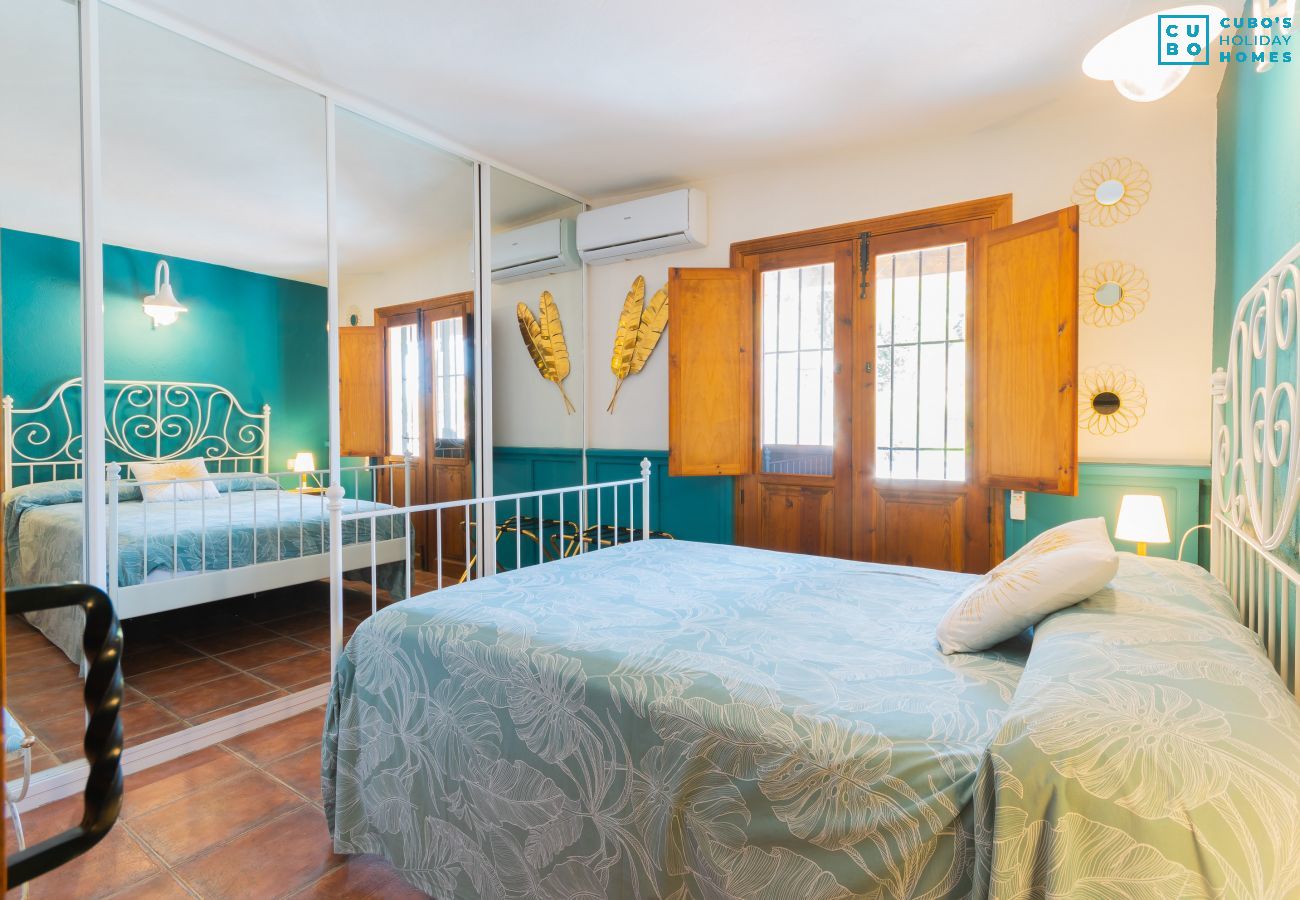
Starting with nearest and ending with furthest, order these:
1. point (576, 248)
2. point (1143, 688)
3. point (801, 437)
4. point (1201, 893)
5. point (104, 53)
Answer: point (1201, 893) → point (1143, 688) → point (104, 53) → point (801, 437) → point (576, 248)

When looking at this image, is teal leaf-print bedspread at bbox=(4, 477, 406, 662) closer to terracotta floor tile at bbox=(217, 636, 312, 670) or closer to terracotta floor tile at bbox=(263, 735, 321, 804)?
terracotta floor tile at bbox=(217, 636, 312, 670)

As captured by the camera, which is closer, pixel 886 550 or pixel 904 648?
pixel 904 648

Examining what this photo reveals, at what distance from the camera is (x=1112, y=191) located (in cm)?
276

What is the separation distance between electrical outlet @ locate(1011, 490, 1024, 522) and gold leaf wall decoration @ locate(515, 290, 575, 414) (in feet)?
8.00

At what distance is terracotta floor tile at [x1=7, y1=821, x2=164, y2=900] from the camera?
5.49 feet

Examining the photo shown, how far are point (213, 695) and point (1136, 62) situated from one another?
12.0 ft

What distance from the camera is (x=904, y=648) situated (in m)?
1.46

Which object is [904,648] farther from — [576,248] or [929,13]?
[576,248]

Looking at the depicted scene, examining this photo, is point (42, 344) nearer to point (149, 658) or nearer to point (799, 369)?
point (149, 658)

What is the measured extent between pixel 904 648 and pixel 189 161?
2.75 m

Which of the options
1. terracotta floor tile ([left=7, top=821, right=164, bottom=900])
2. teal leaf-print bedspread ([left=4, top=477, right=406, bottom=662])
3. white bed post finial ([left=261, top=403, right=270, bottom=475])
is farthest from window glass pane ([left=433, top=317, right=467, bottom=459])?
terracotta floor tile ([left=7, top=821, right=164, bottom=900])

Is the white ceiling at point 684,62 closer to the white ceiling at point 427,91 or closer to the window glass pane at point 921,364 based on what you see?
the white ceiling at point 427,91

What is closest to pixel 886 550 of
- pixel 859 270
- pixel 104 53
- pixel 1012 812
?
pixel 859 270

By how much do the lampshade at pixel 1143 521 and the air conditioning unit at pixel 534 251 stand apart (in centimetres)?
303
